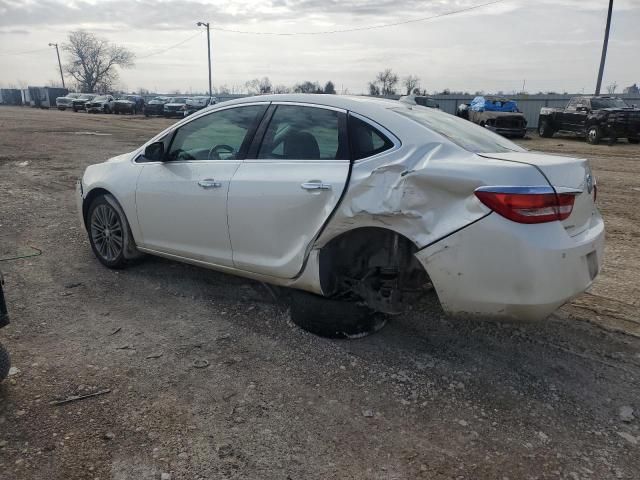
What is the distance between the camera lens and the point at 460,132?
359cm

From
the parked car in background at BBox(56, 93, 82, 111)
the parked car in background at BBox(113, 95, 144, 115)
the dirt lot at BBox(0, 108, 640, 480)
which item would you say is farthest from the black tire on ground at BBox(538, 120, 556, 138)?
the parked car in background at BBox(56, 93, 82, 111)

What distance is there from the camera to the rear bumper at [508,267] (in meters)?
2.79

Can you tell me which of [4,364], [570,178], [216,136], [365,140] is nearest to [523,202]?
[570,178]

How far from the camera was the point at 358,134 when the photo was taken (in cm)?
342

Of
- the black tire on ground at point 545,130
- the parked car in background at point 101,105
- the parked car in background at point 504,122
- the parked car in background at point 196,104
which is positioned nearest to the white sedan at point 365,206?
the parked car in background at point 504,122

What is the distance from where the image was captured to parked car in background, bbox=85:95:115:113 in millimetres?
44206

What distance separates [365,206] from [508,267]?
2.98ft

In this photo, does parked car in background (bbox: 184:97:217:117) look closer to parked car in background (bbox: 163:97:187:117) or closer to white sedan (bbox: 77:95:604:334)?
parked car in background (bbox: 163:97:187:117)

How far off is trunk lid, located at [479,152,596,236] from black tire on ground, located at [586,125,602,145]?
65.7ft

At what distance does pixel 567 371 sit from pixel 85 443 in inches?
113

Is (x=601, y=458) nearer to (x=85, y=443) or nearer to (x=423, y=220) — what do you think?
(x=423, y=220)

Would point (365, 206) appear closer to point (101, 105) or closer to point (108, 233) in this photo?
point (108, 233)

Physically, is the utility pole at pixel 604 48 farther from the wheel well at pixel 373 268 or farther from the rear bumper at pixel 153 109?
the wheel well at pixel 373 268

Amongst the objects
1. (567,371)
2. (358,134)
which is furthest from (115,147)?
(567,371)
